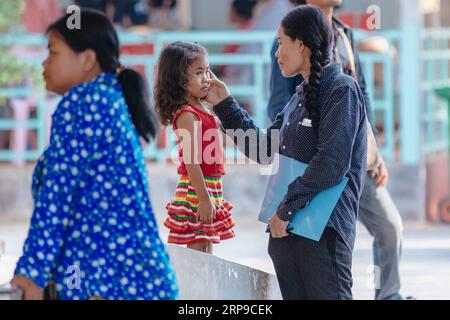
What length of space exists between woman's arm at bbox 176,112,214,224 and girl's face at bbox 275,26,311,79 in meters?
0.61

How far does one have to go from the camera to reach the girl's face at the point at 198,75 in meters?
4.59

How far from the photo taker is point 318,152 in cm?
399

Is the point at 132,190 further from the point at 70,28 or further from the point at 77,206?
the point at 70,28

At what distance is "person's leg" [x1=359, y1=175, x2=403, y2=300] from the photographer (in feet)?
17.8

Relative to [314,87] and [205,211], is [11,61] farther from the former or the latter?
[314,87]

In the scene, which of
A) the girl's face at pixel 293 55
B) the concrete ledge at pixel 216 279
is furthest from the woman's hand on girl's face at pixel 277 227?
the girl's face at pixel 293 55

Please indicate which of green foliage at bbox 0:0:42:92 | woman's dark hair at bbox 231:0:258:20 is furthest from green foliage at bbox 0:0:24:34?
woman's dark hair at bbox 231:0:258:20

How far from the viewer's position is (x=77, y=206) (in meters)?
3.34

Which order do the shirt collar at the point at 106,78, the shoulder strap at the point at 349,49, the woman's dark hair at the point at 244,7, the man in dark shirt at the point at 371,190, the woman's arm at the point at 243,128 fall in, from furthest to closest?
1. the woman's dark hair at the point at 244,7
2. the shoulder strap at the point at 349,49
3. the man in dark shirt at the point at 371,190
4. the woman's arm at the point at 243,128
5. the shirt collar at the point at 106,78

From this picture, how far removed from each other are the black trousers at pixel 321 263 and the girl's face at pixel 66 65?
3.16 ft

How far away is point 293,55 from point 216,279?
32.0 inches

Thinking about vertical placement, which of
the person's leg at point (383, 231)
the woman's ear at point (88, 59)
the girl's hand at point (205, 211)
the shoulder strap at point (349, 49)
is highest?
the woman's ear at point (88, 59)

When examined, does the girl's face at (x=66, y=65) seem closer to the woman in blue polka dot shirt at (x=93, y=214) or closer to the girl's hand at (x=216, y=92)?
the woman in blue polka dot shirt at (x=93, y=214)

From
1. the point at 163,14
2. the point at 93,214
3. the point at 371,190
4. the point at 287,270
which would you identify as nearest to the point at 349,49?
the point at 371,190
